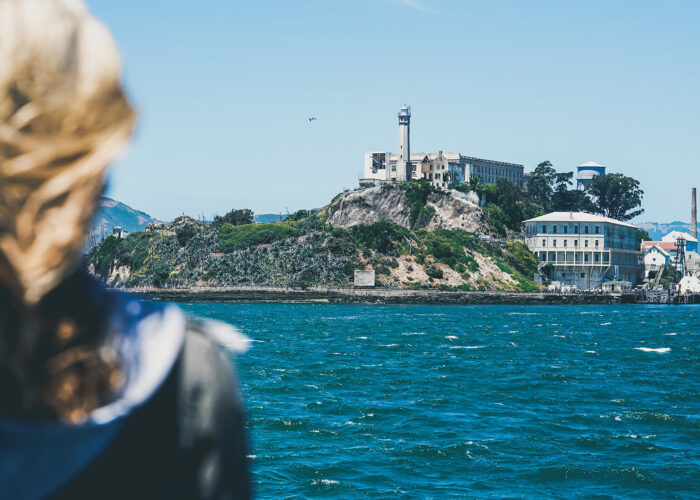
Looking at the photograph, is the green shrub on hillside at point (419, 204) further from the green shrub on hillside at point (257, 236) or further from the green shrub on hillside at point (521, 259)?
the green shrub on hillside at point (257, 236)

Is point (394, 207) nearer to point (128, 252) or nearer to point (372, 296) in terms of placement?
point (372, 296)

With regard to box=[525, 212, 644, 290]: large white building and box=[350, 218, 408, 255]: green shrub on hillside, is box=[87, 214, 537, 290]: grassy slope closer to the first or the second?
box=[350, 218, 408, 255]: green shrub on hillside

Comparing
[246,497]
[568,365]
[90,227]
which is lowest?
[568,365]

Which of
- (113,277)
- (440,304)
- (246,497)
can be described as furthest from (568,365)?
(113,277)

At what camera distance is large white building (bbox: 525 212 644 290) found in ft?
359

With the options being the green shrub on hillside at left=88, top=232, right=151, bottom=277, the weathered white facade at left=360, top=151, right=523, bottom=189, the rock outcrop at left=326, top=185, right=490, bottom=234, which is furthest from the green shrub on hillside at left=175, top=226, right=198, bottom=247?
the weathered white facade at left=360, top=151, right=523, bottom=189

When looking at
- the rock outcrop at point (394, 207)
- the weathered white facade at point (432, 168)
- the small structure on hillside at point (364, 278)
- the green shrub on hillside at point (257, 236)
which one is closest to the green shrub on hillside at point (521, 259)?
the rock outcrop at point (394, 207)

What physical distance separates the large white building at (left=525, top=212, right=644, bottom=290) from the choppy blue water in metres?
59.6

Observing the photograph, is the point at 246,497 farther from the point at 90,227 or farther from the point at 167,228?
the point at 167,228

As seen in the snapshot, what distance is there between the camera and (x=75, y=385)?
94 centimetres

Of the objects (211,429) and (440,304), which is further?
(440,304)

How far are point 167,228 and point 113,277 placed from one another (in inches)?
428

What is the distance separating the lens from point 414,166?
133750 millimetres

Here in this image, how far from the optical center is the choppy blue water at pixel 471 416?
17469 mm
